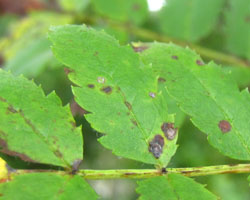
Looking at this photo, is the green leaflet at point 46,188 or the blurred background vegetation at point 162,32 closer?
the green leaflet at point 46,188

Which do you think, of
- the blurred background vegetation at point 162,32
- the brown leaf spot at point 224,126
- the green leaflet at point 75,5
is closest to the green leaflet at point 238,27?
the blurred background vegetation at point 162,32

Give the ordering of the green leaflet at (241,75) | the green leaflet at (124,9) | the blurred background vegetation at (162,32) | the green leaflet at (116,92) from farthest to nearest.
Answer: the green leaflet at (124,9) < the blurred background vegetation at (162,32) < the green leaflet at (241,75) < the green leaflet at (116,92)

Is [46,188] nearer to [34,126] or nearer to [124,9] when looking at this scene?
[34,126]

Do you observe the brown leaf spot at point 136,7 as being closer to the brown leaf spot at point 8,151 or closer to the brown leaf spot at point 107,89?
the brown leaf spot at point 107,89

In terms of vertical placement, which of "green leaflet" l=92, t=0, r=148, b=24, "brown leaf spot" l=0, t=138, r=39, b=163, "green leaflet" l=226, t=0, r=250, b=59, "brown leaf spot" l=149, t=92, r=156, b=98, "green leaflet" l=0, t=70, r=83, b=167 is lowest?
"brown leaf spot" l=0, t=138, r=39, b=163

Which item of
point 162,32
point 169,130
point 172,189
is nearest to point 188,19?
point 162,32

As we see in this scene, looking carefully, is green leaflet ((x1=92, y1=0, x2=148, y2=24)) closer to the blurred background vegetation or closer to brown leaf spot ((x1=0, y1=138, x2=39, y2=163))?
the blurred background vegetation

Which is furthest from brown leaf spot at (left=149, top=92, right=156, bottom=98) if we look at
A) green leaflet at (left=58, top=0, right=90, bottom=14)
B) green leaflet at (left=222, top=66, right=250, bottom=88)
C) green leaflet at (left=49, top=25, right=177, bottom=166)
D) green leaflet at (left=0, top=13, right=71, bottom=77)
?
green leaflet at (left=58, top=0, right=90, bottom=14)
